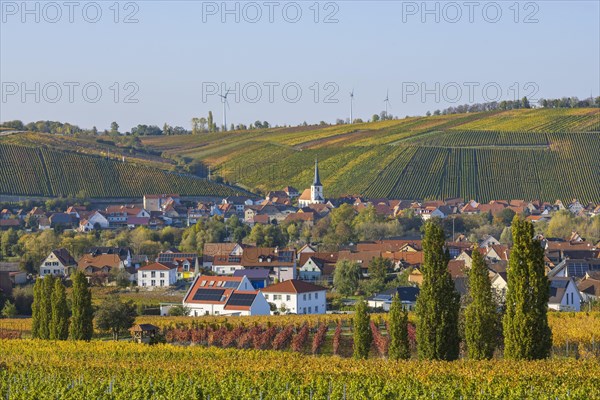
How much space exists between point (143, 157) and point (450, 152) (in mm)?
53356

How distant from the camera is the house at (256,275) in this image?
7611 cm

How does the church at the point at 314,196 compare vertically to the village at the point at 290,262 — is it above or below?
above

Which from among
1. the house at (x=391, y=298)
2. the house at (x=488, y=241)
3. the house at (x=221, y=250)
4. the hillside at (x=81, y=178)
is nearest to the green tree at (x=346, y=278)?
the house at (x=391, y=298)

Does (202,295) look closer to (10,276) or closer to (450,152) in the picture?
(10,276)

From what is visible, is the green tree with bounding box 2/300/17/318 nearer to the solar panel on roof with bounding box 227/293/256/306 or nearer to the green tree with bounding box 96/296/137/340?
the solar panel on roof with bounding box 227/293/256/306

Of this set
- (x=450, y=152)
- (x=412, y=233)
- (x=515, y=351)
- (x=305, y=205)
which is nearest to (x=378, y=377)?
(x=515, y=351)

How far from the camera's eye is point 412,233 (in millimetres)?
105875

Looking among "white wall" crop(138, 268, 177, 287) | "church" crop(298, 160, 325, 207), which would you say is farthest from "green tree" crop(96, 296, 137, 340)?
"church" crop(298, 160, 325, 207)

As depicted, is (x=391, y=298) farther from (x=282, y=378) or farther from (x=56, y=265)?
(x=282, y=378)

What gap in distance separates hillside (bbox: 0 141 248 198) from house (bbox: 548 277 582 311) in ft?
288

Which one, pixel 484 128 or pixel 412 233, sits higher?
pixel 484 128

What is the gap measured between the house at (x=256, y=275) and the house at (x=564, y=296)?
22118 mm

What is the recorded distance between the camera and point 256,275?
78.7 m

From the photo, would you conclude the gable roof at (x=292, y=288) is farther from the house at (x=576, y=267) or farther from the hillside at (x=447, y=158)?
the hillside at (x=447, y=158)
